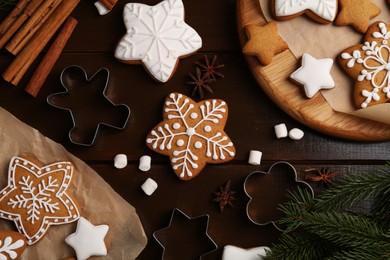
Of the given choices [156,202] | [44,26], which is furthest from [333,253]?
[44,26]

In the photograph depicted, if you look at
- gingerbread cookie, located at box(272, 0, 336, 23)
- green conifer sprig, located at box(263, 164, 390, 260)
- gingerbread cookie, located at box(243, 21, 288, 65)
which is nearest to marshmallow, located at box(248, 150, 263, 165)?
green conifer sprig, located at box(263, 164, 390, 260)

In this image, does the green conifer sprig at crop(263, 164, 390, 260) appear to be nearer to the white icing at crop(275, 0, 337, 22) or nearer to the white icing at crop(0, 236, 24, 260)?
the white icing at crop(275, 0, 337, 22)

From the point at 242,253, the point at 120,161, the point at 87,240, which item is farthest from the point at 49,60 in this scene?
the point at 242,253

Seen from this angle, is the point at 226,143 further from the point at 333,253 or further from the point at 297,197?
the point at 333,253

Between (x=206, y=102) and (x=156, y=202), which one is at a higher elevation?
(x=206, y=102)

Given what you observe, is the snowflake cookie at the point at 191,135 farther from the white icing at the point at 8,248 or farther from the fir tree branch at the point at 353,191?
the white icing at the point at 8,248

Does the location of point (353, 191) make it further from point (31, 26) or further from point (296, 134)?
point (31, 26)
